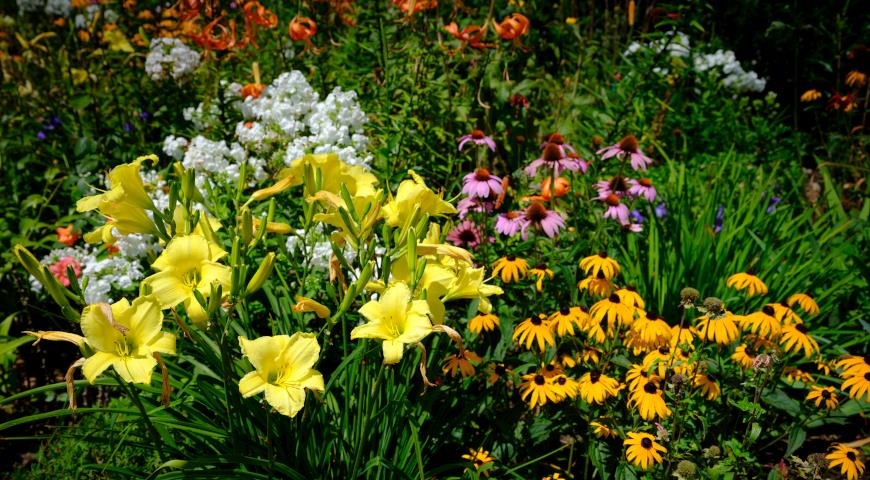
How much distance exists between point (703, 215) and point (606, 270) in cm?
105

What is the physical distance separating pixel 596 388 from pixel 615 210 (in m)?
0.86

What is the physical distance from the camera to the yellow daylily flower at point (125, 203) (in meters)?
1.36

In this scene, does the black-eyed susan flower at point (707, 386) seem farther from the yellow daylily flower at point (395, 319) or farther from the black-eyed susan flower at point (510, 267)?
the yellow daylily flower at point (395, 319)

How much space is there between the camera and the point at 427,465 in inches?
78.3

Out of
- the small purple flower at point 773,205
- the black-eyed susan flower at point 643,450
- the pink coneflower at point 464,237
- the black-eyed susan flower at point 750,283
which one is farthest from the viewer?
the small purple flower at point 773,205

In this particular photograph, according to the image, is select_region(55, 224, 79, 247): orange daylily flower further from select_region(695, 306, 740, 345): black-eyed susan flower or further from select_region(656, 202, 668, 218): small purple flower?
select_region(656, 202, 668, 218): small purple flower

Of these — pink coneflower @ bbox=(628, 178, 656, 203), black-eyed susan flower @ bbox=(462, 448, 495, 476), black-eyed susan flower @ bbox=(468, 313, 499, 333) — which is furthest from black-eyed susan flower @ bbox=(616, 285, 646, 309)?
pink coneflower @ bbox=(628, 178, 656, 203)

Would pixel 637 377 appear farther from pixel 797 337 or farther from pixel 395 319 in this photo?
pixel 395 319

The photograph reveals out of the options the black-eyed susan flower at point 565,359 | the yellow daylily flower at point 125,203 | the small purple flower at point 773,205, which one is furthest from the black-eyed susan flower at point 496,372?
the small purple flower at point 773,205

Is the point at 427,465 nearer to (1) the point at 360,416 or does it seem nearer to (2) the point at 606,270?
(1) the point at 360,416

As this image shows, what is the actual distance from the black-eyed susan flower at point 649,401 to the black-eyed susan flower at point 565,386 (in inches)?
6.2

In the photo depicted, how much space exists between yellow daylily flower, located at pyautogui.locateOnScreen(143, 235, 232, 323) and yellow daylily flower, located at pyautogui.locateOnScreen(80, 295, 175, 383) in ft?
0.16

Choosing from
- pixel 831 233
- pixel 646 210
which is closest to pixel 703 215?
pixel 646 210

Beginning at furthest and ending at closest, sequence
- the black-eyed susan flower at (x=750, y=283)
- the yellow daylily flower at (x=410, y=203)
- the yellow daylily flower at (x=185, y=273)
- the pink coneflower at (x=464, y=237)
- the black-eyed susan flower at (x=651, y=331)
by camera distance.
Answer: the pink coneflower at (x=464, y=237), the black-eyed susan flower at (x=750, y=283), the black-eyed susan flower at (x=651, y=331), the yellow daylily flower at (x=410, y=203), the yellow daylily flower at (x=185, y=273)
